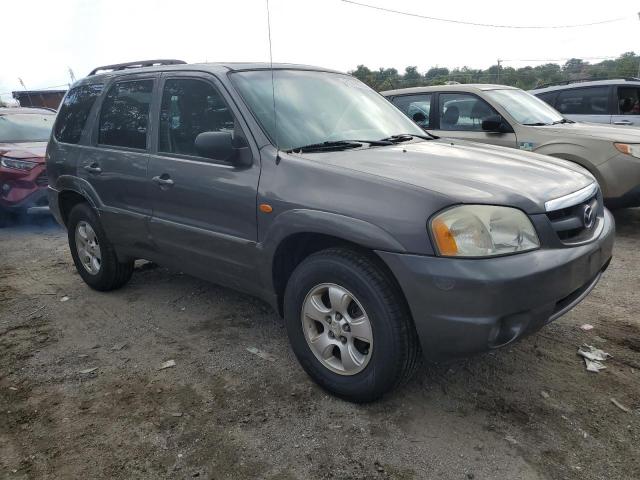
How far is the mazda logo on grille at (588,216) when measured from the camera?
2693mm

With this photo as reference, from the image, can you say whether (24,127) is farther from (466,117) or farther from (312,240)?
(312,240)

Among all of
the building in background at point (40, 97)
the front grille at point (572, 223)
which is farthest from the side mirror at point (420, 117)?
the building in background at point (40, 97)

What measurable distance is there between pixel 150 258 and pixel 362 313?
2027 mm

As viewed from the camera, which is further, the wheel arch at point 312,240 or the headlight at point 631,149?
the headlight at point 631,149

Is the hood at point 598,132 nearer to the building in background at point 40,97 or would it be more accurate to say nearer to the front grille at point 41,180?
the front grille at point 41,180

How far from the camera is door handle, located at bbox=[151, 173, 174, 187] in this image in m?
3.41

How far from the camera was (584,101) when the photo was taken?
7914mm

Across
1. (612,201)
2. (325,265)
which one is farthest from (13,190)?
(612,201)

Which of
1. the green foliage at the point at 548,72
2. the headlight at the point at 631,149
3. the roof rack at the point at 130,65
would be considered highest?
the green foliage at the point at 548,72

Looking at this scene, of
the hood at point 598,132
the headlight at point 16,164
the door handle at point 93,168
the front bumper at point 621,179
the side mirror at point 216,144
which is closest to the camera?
the side mirror at point 216,144

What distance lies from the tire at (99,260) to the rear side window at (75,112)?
2.06 feet

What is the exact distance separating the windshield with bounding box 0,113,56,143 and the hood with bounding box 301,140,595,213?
6597 millimetres

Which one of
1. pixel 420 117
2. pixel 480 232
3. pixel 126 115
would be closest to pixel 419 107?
pixel 420 117

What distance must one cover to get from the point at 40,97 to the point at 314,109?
24994 millimetres
